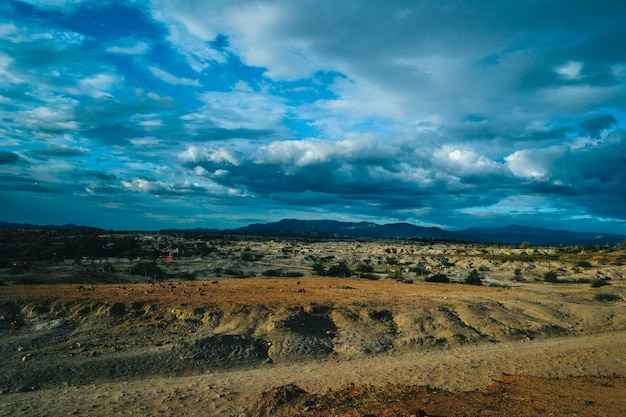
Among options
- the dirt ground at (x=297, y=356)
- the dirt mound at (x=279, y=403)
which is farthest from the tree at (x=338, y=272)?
the dirt mound at (x=279, y=403)

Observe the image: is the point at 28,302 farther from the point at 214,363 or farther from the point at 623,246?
the point at 623,246

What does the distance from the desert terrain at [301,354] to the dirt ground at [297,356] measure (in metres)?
0.06

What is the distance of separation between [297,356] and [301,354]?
0.72 feet

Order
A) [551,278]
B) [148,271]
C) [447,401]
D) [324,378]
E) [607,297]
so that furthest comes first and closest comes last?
[551,278]
[148,271]
[607,297]
[324,378]
[447,401]

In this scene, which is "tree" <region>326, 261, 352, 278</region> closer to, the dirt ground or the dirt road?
→ the dirt ground

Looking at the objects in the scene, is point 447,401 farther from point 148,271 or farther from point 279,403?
point 148,271

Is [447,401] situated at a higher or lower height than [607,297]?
lower

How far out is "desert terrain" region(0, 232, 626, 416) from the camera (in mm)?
10109

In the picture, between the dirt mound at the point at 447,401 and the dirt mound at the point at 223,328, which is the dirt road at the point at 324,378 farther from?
the dirt mound at the point at 223,328

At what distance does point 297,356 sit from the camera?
583 inches

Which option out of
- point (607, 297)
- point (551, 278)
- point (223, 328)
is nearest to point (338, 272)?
point (607, 297)

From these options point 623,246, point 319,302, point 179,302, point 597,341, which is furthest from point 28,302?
point 623,246

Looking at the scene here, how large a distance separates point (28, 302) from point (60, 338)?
4.41m

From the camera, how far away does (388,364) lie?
14234mm
